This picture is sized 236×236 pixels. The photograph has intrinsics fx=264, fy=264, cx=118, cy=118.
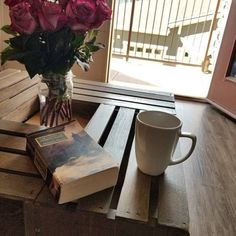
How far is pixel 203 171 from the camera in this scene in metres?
1.50

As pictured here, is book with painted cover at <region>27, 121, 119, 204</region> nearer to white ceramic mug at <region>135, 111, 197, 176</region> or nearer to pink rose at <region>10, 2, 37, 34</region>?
white ceramic mug at <region>135, 111, 197, 176</region>

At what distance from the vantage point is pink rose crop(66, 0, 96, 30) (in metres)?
0.59

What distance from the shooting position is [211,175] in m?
1.47

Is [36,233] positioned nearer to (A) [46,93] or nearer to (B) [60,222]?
(B) [60,222]

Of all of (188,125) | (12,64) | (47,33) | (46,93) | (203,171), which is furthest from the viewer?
(12,64)

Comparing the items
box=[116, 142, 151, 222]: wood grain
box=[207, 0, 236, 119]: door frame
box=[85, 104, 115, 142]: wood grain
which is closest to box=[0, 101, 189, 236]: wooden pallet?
box=[116, 142, 151, 222]: wood grain

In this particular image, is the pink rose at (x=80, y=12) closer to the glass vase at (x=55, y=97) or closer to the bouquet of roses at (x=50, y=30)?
the bouquet of roses at (x=50, y=30)

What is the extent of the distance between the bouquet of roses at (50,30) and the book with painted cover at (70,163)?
0.58ft

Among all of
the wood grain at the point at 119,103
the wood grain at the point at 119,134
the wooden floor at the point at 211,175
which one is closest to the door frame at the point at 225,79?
the wooden floor at the point at 211,175

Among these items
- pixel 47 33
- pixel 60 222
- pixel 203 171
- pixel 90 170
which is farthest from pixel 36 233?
pixel 203 171

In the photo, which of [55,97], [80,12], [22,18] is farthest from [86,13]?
[55,97]

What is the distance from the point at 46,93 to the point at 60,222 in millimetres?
383

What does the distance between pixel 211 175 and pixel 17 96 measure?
1.09 meters

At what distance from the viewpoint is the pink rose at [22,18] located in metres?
0.58
